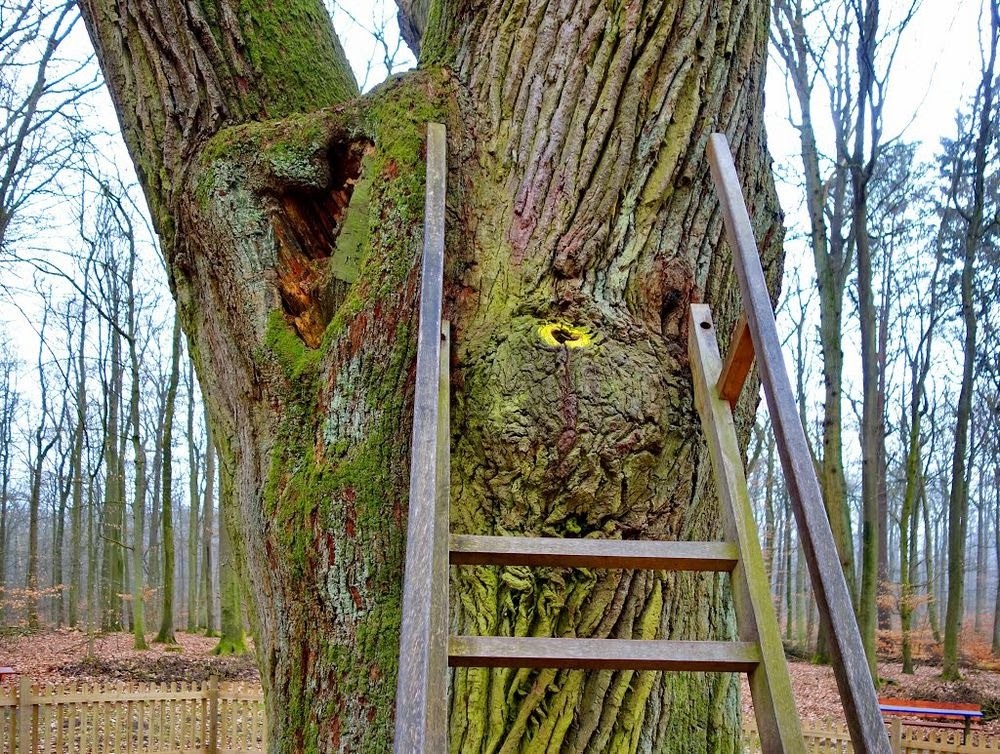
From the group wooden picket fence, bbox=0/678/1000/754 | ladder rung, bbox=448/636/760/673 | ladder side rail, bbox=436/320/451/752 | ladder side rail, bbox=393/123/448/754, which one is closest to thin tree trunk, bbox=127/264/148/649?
wooden picket fence, bbox=0/678/1000/754

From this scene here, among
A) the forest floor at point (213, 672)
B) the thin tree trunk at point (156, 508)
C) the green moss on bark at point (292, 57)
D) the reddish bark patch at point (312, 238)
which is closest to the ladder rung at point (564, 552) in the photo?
the reddish bark patch at point (312, 238)

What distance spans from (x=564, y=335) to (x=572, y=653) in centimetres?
86

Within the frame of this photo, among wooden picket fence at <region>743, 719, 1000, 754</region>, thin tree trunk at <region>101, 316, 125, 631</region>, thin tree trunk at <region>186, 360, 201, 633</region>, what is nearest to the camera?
wooden picket fence at <region>743, 719, 1000, 754</region>

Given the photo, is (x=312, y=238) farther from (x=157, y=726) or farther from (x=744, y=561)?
(x=157, y=726)

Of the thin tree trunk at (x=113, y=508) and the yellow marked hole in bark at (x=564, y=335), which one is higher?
the yellow marked hole in bark at (x=564, y=335)

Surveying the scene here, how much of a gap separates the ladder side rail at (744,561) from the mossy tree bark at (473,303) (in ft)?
0.28

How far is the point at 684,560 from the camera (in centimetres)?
162

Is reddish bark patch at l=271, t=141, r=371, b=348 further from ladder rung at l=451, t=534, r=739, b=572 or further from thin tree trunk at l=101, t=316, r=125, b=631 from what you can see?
thin tree trunk at l=101, t=316, r=125, b=631

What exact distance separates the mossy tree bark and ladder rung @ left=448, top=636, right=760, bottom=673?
1.38 feet

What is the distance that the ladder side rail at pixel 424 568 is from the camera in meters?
1.08

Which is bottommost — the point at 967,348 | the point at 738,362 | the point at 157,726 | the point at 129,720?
the point at 157,726

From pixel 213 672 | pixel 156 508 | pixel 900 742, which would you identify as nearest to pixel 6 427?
pixel 156 508

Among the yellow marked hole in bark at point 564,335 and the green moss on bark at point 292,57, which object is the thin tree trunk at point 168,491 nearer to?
the green moss on bark at point 292,57

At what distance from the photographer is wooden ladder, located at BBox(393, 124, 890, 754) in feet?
3.95
